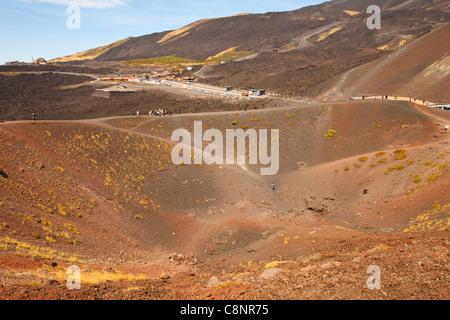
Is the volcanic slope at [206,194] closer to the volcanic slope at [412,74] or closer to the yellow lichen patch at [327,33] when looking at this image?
the volcanic slope at [412,74]

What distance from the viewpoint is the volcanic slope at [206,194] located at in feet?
72.4

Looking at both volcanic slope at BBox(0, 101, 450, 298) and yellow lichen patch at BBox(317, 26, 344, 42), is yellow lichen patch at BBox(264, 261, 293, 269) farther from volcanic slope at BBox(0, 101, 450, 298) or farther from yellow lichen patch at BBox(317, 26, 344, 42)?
yellow lichen patch at BBox(317, 26, 344, 42)

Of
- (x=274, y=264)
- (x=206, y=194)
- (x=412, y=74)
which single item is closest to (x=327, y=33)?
(x=412, y=74)

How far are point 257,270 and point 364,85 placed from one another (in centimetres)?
7159

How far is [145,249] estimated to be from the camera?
24984 millimetres

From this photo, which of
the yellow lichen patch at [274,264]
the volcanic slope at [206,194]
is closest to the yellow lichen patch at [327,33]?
the volcanic slope at [206,194]

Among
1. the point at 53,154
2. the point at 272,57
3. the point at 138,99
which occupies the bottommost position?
the point at 53,154

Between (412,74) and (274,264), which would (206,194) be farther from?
(412,74)

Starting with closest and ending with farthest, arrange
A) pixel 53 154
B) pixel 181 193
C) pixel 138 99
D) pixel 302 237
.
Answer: pixel 302 237, pixel 53 154, pixel 181 193, pixel 138 99

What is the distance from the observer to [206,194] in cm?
3481

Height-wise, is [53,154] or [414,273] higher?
[53,154]

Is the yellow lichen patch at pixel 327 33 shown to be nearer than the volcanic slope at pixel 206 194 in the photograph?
No
